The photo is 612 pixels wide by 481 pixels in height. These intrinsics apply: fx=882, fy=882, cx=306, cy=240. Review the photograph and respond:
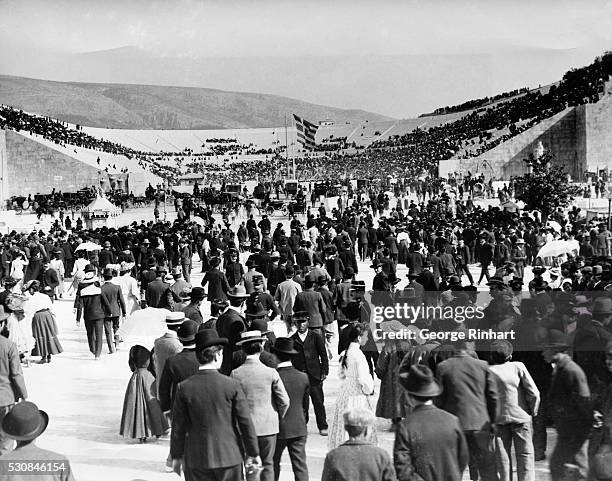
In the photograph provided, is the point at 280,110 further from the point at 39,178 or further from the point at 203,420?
the point at 203,420

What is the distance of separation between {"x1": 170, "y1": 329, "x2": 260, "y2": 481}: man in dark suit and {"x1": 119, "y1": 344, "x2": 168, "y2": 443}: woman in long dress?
94.6 inches

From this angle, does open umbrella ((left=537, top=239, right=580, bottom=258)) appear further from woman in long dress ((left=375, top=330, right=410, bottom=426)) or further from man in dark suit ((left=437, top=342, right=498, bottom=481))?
man in dark suit ((left=437, top=342, right=498, bottom=481))

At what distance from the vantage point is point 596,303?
7.34 meters

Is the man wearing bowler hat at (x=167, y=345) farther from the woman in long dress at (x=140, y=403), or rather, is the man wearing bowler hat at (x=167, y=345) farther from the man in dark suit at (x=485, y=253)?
the man in dark suit at (x=485, y=253)

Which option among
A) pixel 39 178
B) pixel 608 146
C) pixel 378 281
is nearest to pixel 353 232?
pixel 378 281

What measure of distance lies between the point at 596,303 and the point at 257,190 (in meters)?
33.4

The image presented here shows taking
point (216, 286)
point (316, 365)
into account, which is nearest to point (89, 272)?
point (216, 286)

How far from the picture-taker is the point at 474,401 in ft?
18.5

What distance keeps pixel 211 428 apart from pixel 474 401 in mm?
1756

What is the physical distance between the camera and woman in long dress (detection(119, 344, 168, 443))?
290 inches

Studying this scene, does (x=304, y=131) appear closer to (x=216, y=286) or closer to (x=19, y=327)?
(x=216, y=286)

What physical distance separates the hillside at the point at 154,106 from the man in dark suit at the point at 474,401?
134539mm

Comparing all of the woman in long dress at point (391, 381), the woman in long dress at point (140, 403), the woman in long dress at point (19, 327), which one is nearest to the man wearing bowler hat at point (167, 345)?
the woman in long dress at point (140, 403)

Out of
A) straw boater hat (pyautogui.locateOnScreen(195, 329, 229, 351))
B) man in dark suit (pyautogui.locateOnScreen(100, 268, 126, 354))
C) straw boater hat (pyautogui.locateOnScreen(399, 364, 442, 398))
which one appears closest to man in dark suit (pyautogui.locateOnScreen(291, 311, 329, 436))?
straw boater hat (pyautogui.locateOnScreen(195, 329, 229, 351))
